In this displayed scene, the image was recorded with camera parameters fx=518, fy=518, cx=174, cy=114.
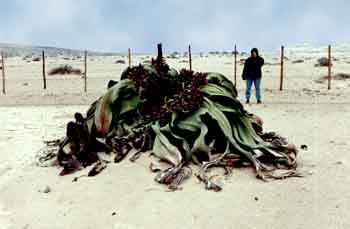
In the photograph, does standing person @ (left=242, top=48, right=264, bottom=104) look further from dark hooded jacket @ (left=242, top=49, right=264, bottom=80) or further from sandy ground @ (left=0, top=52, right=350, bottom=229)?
sandy ground @ (left=0, top=52, right=350, bottom=229)

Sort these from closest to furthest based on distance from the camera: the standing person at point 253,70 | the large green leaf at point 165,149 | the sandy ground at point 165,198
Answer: the sandy ground at point 165,198, the large green leaf at point 165,149, the standing person at point 253,70

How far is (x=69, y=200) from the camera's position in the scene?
5.02 m

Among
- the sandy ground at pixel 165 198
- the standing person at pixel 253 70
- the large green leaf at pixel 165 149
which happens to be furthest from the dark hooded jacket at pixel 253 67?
the large green leaf at pixel 165 149

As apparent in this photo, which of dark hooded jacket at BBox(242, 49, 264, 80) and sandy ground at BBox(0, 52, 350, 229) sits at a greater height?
dark hooded jacket at BBox(242, 49, 264, 80)

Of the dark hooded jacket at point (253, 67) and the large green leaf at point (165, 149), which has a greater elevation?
the dark hooded jacket at point (253, 67)

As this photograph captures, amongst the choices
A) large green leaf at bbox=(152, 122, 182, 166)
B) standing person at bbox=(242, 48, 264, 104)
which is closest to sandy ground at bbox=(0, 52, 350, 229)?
large green leaf at bbox=(152, 122, 182, 166)

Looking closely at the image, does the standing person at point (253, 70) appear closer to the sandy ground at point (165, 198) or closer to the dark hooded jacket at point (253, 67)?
the dark hooded jacket at point (253, 67)

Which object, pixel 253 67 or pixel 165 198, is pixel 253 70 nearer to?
pixel 253 67

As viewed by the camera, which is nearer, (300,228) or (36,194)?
(300,228)

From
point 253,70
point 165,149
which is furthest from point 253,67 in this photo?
point 165,149

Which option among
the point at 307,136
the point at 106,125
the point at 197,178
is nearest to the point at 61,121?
the point at 106,125

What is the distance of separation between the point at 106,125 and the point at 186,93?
110cm

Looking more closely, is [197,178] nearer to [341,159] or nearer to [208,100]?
[208,100]

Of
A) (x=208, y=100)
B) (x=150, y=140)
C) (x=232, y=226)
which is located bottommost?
(x=232, y=226)
